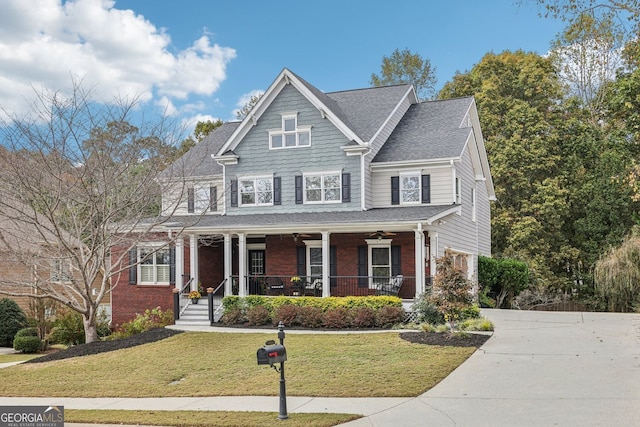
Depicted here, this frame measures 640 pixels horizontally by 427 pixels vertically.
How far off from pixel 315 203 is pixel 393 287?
4951 millimetres

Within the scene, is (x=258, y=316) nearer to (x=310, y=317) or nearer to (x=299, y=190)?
(x=310, y=317)

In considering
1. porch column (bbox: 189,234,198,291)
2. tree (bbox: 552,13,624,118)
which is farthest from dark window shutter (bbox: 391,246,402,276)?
tree (bbox: 552,13,624,118)

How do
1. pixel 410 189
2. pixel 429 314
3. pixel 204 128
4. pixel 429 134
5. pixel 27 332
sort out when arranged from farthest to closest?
pixel 204 128, pixel 429 134, pixel 410 189, pixel 27 332, pixel 429 314

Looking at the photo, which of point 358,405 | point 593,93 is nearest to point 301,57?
point 593,93

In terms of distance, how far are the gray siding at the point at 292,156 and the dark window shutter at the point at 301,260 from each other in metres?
1.58

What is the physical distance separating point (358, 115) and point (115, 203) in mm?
11519

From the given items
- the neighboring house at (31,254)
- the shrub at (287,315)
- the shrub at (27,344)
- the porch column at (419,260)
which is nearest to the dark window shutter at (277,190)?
the shrub at (287,315)

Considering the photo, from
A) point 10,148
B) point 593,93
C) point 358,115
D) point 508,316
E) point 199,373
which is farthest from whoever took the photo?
point 593,93

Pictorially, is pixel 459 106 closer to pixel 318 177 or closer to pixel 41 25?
pixel 318 177

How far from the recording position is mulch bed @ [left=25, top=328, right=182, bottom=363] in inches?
711

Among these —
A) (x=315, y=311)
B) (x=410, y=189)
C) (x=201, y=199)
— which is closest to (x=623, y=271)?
(x=410, y=189)

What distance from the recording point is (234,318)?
21438mm

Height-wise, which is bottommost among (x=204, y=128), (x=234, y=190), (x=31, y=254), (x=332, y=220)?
(x=31, y=254)

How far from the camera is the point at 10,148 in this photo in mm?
18750
